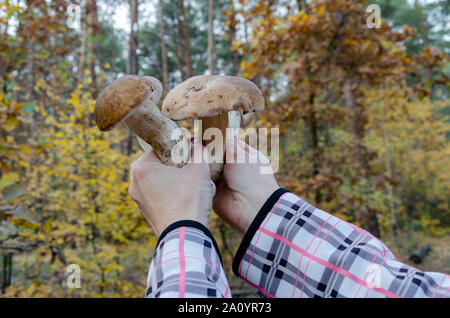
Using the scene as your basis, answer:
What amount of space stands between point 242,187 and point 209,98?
41cm

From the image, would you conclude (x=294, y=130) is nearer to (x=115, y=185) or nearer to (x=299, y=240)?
(x=115, y=185)

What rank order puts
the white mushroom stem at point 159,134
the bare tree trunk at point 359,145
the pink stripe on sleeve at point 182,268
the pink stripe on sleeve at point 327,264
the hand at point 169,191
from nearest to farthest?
the pink stripe on sleeve at point 182,268
the pink stripe on sleeve at point 327,264
the hand at point 169,191
the white mushroom stem at point 159,134
the bare tree trunk at point 359,145

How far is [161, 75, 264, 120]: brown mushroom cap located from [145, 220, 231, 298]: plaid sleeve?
1.39 feet

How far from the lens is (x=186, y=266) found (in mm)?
703

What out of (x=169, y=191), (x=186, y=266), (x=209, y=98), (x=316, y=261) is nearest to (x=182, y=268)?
(x=186, y=266)

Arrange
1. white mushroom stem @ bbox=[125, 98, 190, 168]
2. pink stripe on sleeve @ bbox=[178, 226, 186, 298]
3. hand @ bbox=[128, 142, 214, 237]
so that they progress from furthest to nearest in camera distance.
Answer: white mushroom stem @ bbox=[125, 98, 190, 168] → hand @ bbox=[128, 142, 214, 237] → pink stripe on sleeve @ bbox=[178, 226, 186, 298]

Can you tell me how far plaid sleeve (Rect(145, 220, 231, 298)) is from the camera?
659mm

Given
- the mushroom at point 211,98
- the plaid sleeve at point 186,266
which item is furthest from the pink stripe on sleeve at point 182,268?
the mushroom at point 211,98

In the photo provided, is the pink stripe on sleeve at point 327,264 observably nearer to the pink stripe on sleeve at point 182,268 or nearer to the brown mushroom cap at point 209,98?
the pink stripe on sleeve at point 182,268

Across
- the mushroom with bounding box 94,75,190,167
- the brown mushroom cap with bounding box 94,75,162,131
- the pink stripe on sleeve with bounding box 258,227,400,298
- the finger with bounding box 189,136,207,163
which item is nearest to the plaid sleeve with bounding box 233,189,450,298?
the pink stripe on sleeve with bounding box 258,227,400,298

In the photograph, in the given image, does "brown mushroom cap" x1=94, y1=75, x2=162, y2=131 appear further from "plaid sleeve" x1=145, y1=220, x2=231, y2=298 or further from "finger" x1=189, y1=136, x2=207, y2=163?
"plaid sleeve" x1=145, y1=220, x2=231, y2=298

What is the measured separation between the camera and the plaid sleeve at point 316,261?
79 centimetres

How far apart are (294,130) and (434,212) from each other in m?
9.95

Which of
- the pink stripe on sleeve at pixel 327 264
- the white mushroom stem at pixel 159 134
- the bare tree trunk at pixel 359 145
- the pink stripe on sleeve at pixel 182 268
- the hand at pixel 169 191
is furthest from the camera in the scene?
the bare tree trunk at pixel 359 145
